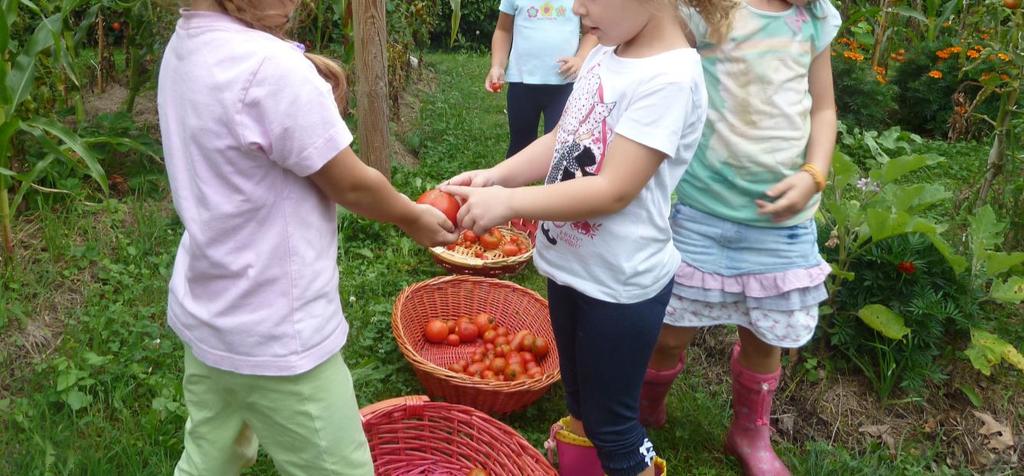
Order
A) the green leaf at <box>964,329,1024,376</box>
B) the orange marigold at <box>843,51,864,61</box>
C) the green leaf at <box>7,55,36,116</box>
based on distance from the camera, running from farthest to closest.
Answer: the orange marigold at <box>843,51,864,61</box> < the green leaf at <box>7,55,36,116</box> < the green leaf at <box>964,329,1024,376</box>

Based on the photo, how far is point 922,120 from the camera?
5.98m

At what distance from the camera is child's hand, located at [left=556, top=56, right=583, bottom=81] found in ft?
11.7

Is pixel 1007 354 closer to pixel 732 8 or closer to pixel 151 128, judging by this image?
pixel 732 8

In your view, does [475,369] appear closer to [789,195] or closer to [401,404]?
[401,404]

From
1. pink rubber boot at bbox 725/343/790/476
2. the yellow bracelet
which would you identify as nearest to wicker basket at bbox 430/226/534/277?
pink rubber boot at bbox 725/343/790/476

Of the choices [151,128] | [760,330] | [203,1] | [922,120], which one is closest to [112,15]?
[151,128]

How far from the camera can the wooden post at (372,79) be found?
11.8ft

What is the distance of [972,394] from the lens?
8.63 ft

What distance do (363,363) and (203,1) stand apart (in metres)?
1.63

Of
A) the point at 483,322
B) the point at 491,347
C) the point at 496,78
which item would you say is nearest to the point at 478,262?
the point at 483,322

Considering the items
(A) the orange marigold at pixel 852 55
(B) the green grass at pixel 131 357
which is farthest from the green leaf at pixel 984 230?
(A) the orange marigold at pixel 852 55

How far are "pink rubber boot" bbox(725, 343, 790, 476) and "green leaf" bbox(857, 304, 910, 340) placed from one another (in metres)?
0.46

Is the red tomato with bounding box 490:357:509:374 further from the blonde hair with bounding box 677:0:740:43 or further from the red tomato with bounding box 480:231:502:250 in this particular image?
the blonde hair with bounding box 677:0:740:43

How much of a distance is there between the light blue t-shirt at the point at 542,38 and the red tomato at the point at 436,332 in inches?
50.0
